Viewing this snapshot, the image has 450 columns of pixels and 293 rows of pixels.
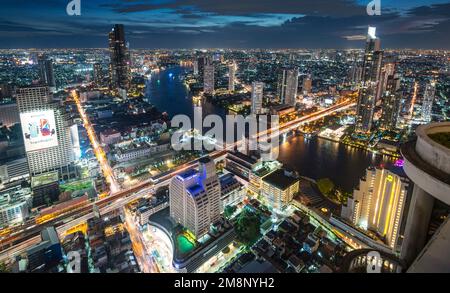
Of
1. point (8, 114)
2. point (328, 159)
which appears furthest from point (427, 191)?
point (8, 114)

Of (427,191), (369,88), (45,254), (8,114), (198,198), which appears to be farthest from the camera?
(369,88)

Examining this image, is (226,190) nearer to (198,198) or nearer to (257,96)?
(198,198)

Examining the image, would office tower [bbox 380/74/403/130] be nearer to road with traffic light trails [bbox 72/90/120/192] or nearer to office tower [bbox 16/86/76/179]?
road with traffic light trails [bbox 72/90/120/192]

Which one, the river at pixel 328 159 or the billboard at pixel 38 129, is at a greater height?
the billboard at pixel 38 129

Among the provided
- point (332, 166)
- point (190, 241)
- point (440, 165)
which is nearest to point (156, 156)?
point (190, 241)

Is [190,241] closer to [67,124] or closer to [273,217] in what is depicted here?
[273,217]

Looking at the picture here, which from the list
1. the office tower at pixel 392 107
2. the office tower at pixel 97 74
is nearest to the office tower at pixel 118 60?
the office tower at pixel 97 74

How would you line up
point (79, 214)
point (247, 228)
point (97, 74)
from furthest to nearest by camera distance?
1. point (97, 74)
2. point (79, 214)
3. point (247, 228)

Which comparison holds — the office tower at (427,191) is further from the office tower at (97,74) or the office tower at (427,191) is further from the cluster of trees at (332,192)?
the office tower at (97,74)
